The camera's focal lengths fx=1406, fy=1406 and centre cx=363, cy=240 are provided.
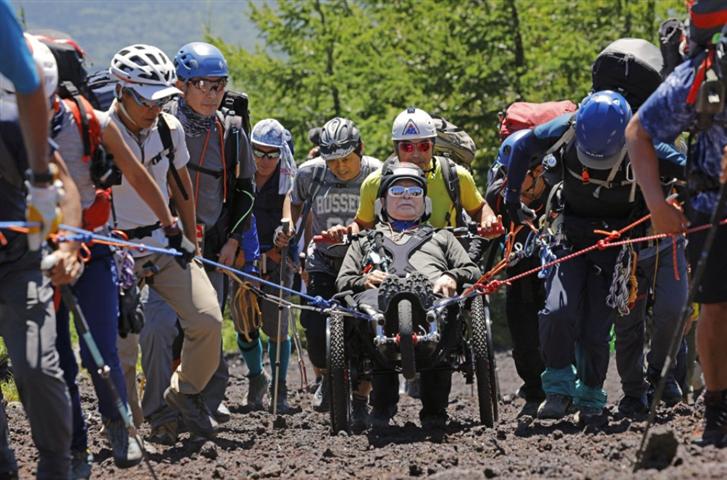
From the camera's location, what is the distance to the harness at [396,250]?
408 inches

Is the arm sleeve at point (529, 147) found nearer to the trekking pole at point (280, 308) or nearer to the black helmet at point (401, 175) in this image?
the black helmet at point (401, 175)

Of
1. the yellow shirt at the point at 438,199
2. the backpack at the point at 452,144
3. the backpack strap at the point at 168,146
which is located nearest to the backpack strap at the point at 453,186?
the yellow shirt at the point at 438,199

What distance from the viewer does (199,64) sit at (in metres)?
10.4

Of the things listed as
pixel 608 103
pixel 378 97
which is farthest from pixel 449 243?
pixel 378 97

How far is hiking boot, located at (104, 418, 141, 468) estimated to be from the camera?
8.31m

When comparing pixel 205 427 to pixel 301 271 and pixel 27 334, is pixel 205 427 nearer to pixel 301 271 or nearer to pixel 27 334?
pixel 27 334

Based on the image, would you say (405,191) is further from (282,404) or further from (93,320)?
(93,320)

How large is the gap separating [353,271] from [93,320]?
3.00m

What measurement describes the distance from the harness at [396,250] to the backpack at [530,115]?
2.09 meters

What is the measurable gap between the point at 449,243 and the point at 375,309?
3.35 ft

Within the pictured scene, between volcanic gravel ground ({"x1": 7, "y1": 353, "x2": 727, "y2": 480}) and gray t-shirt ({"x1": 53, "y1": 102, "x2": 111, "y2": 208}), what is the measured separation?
6.27 ft

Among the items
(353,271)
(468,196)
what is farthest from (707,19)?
(468,196)

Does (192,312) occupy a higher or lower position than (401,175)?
lower

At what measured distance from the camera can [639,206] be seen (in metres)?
10.0
